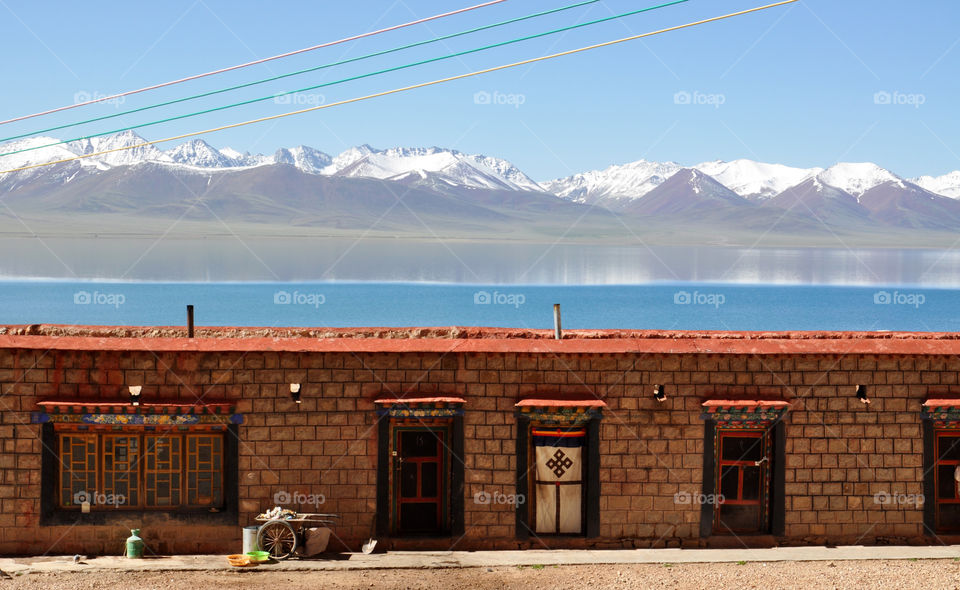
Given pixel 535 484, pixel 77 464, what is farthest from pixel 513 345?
pixel 77 464

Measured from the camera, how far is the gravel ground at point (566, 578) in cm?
1285

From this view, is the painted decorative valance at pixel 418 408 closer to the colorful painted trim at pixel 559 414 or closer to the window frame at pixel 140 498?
the colorful painted trim at pixel 559 414

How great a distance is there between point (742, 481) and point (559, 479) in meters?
2.72

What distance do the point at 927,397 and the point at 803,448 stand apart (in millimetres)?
1978

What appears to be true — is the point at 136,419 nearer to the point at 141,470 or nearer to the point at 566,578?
the point at 141,470

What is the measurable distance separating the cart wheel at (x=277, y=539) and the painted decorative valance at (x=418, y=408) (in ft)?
6.88

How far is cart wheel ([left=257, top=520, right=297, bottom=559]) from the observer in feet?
45.7

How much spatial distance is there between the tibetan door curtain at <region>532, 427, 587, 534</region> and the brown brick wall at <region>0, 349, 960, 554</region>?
31 centimetres

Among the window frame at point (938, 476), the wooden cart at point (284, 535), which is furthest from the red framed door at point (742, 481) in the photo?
the wooden cart at point (284, 535)

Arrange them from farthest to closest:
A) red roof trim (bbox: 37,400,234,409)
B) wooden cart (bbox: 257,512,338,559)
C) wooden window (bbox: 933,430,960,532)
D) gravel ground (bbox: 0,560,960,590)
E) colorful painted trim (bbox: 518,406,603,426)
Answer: wooden window (bbox: 933,430,960,532) → colorful painted trim (bbox: 518,406,603,426) → wooden cart (bbox: 257,512,338,559) → red roof trim (bbox: 37,400,234,409) → gravel ground (bbox: 0,560,960,590)

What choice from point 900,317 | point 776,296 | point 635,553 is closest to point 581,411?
point 635,553

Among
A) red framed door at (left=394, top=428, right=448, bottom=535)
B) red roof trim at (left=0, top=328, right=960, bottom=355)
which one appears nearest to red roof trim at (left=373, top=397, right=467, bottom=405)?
red framed door at (left=394, top=428, right=448, bottom=535)

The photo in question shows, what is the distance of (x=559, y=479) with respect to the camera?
571 inches

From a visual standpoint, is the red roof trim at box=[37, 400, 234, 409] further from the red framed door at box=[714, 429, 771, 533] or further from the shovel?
the red framed door at box=[714, 429, 771, 533]
